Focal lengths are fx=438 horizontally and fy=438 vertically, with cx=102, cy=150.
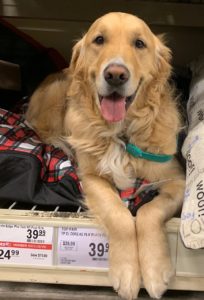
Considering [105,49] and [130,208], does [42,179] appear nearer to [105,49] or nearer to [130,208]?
[130,208]

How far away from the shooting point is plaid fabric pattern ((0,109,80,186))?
3.74ft

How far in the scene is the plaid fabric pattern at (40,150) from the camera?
1.14 m

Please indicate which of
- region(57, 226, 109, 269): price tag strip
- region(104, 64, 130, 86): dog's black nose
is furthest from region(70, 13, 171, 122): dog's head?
region(57, 226, 109, 269): price tag strip

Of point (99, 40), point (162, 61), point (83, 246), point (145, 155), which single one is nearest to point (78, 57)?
point (99, 40)

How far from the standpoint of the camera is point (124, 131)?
1.16 meters

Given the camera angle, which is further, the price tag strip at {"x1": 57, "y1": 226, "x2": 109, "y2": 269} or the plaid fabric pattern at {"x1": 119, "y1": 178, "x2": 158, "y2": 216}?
the plaid fabric pattern at {"x1": 119, "y1": 178, "x2": 158, "y2": 216}

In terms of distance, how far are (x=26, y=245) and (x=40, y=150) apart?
31 centimetres

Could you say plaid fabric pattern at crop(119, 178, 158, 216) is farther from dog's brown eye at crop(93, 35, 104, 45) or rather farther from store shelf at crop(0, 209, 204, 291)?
dog's brown eye at crop(93, 35, 104, 45)

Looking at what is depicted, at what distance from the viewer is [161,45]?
125 cm

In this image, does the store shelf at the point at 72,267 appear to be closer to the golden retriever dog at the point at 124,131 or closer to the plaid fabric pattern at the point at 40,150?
the golden retriever dog at the point at 124,131

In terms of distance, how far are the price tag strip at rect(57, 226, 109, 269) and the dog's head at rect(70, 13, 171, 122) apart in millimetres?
289

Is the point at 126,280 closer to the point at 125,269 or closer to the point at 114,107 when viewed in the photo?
the point at 125,269

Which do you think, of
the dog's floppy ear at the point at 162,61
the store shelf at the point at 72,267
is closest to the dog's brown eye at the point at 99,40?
the dog's floppy ear at the point at 162,61

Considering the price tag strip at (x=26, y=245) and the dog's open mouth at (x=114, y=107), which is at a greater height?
the dog's open mouth at (x=114, y=107)
